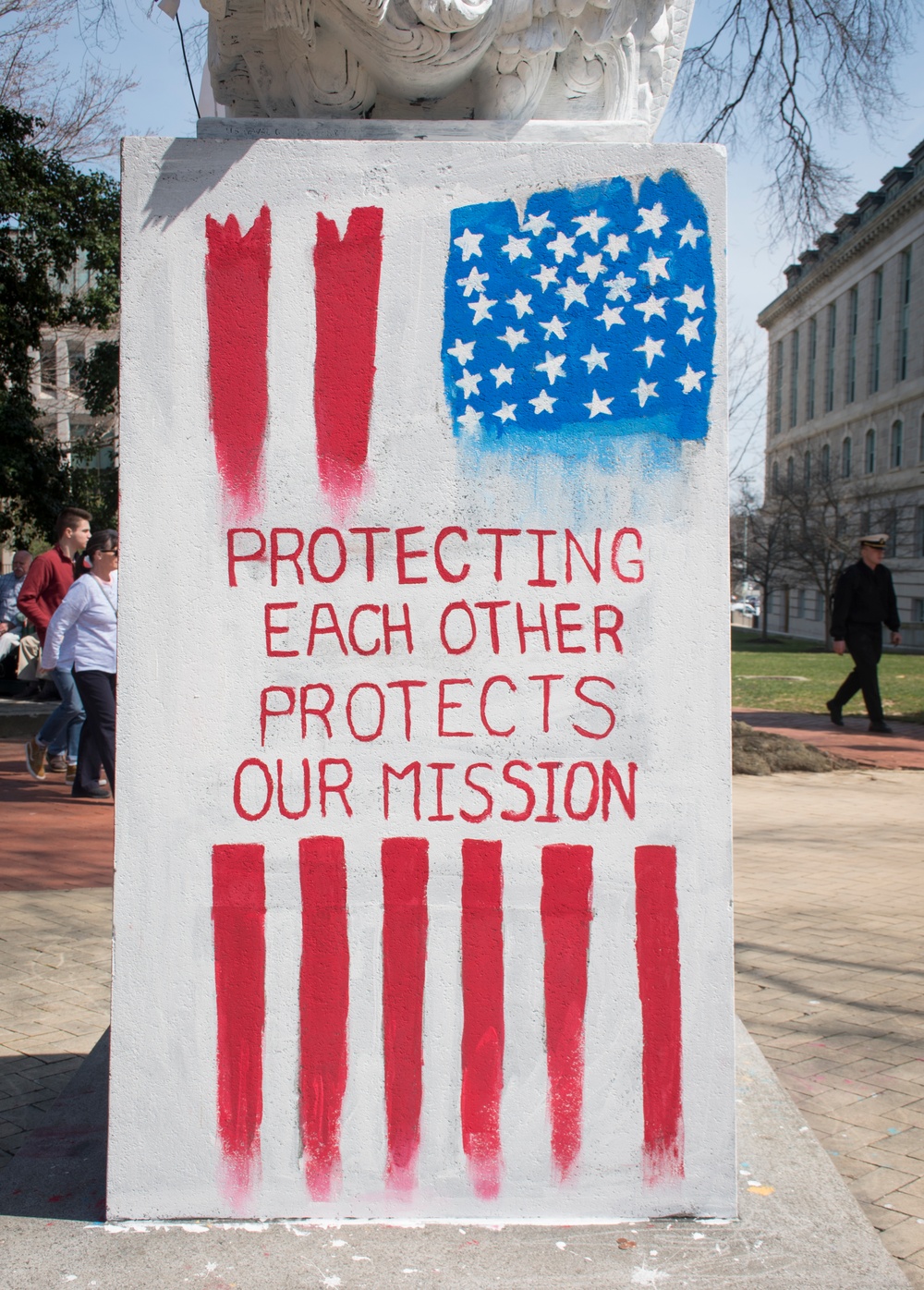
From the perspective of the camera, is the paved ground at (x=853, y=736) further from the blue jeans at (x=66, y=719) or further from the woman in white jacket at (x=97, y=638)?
the blue jeans at (x=66, y=719)

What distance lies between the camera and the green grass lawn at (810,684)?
16.5 metres

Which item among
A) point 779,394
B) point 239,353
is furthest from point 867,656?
point 779,394

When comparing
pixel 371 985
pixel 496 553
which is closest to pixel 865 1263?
pixel 371 985

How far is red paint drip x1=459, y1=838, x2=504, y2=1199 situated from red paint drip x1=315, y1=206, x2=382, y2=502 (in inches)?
34.7

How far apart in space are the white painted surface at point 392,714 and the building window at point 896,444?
56.4 m

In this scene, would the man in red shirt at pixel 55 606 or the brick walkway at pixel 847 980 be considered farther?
the man in red shirt at pixel 55 606

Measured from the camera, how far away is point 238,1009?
8.33ft

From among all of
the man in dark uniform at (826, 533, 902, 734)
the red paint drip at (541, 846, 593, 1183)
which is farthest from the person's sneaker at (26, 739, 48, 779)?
the man in dark uniform at (826, 533, 902, 734)

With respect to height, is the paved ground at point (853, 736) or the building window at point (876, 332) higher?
the building window at point (876, 332)

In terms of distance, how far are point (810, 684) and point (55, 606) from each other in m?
14.2

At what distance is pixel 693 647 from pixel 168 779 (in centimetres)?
118

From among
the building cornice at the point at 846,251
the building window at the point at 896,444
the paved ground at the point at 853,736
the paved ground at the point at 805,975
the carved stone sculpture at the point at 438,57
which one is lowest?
the paved ground at the point at 853,736

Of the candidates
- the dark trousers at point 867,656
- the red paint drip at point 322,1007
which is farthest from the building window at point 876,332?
the red paint drip at point 322,1007

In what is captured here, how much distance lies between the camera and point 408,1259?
2.38m
